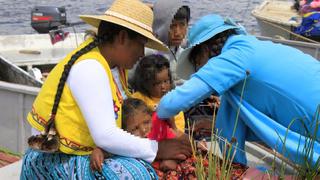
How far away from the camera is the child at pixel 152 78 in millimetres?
3080

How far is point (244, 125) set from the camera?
7.25ft

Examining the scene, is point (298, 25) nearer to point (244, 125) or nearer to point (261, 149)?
point (261, 149)

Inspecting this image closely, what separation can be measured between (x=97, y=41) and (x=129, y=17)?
16 centimetres

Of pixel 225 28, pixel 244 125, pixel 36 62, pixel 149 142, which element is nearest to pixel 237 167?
pixel 244 125

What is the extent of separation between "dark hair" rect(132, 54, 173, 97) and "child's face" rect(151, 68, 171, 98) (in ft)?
0.06

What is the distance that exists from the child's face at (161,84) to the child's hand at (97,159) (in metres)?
1.10

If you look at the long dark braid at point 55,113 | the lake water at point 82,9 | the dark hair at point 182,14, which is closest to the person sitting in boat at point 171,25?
the dark hair at point 182,14

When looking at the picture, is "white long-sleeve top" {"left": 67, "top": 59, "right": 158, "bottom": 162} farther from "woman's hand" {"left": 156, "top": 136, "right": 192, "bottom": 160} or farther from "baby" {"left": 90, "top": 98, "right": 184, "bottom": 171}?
"baby" {"left": 90, "top": 98, "right": 184, "bottom": 171}

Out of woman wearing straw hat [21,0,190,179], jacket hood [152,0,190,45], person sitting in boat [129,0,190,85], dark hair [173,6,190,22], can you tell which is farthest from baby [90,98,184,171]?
dark hair [173,6,190,22]

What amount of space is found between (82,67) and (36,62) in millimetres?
5198

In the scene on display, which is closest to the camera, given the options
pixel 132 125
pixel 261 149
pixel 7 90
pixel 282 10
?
pixel 132 125

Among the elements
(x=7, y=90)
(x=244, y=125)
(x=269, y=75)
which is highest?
(x=269, y=75)

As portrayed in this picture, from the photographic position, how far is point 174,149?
2.25 m

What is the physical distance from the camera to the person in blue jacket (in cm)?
198
